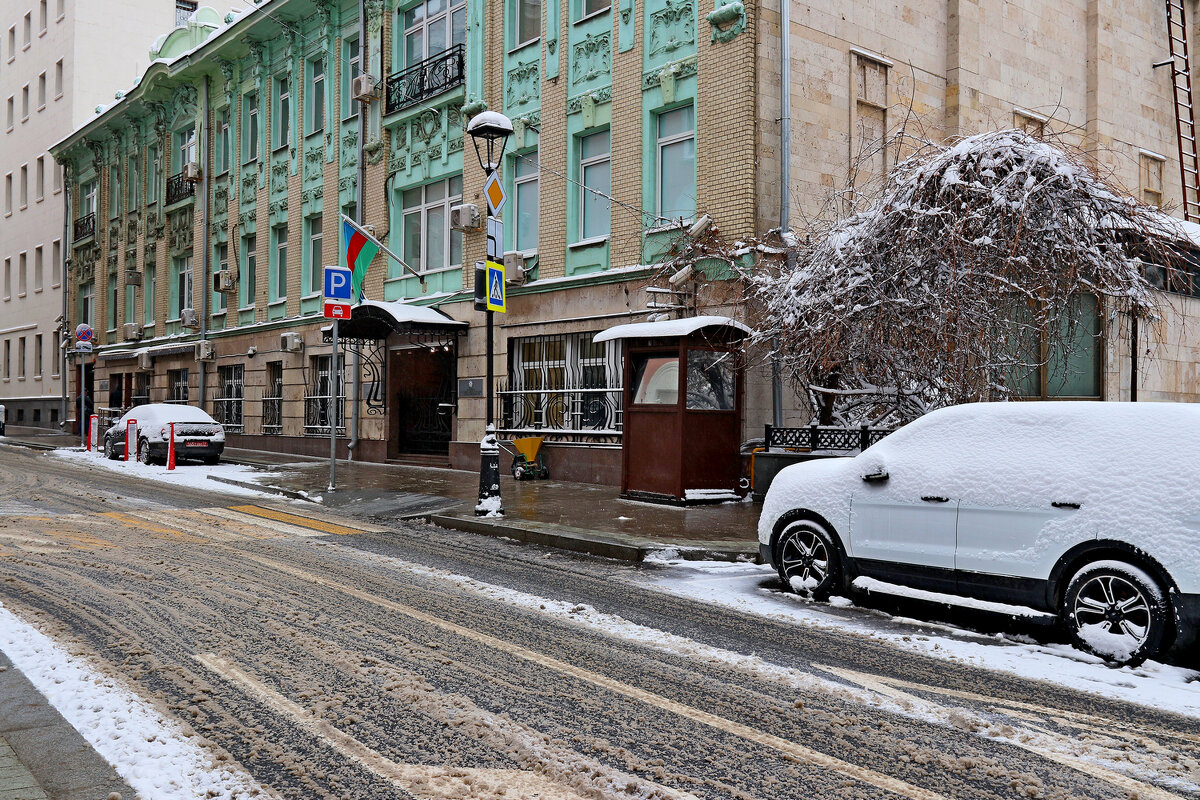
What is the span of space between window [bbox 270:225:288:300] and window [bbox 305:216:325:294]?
5.32 feet

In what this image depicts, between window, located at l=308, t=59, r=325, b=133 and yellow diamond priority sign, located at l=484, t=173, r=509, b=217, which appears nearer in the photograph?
yellow diamond priority sign, located at l=484, t=173, r=509, b=217

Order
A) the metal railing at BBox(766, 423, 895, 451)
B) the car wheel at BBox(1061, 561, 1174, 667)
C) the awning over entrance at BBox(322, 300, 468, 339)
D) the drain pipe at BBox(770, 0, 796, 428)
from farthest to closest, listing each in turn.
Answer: the awning over entrance at BBox(322, 300, 468, 339) → the drain pipe at BBox(770, 0, 796, 428) → the metal railing at BBox(766, 423, 895, 451) → the car wheel at BBox(1061, 561, 1174, 667)

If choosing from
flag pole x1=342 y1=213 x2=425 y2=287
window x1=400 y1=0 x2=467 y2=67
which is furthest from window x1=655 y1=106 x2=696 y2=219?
window x1=400 y1=0 x2=467 y2=67

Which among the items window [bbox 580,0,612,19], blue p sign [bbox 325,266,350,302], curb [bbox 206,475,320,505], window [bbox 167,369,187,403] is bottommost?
curb [bbox 206,475,320,505]

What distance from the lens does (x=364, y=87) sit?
23.6m

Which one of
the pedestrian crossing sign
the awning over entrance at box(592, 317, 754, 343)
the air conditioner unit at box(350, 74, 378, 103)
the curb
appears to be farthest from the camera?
the air conditioner unit at box(350, 74, 378, 103)

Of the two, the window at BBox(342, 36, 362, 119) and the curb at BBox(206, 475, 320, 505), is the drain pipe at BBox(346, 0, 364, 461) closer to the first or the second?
the window at BBox(342, 36, 362, 119)

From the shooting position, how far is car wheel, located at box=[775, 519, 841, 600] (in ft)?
26.1

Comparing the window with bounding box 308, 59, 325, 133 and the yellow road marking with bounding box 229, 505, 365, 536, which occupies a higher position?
the window with bounding box 308, 59, 325, 133

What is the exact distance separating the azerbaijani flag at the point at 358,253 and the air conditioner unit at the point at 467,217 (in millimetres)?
2183

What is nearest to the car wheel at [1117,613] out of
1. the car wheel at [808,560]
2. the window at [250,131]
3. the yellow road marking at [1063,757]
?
the yellow road marking at [1063,757]

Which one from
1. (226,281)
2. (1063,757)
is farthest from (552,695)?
(226,281)

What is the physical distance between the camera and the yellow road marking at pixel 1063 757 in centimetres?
402

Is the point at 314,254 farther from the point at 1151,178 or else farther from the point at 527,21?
the point at 1151,178
